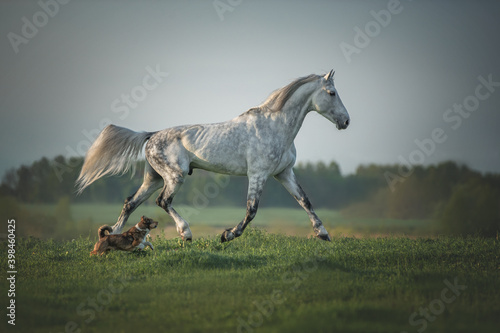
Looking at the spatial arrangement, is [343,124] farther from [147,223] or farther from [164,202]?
[147,223]

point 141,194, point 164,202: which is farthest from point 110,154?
point 164,202

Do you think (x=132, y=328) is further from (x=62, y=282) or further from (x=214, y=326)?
(x=62, y=282)

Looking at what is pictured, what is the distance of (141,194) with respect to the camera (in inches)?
335

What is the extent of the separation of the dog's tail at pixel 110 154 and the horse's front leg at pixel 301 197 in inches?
113

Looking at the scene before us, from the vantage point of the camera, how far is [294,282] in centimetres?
539

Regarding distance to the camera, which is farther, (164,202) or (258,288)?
(164,202)

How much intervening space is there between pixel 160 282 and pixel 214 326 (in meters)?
1.77

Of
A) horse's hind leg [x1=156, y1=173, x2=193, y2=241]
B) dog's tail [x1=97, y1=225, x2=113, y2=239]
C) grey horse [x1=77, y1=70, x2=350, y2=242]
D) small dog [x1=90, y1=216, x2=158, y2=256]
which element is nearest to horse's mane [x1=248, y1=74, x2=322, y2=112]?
grey horse [x1=77, y1=70, x2=350, y2=242]

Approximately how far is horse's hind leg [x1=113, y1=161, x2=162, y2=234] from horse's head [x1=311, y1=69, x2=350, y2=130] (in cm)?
342

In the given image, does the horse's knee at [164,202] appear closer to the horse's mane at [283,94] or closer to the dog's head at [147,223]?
the dog's head at [147,223]

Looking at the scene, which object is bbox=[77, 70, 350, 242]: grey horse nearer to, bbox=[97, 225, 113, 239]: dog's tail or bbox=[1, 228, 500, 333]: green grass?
bbox=[97, 225, 113, 239]: dog's tail

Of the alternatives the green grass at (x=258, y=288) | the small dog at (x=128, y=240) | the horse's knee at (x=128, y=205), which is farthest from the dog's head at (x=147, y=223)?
the horse's knee at (x=128, y=205)

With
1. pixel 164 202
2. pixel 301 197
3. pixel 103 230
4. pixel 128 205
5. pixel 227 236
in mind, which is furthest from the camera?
Answer: pixel 301 197

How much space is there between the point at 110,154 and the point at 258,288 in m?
4.57
